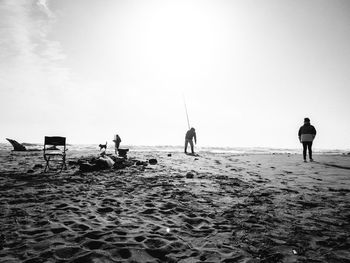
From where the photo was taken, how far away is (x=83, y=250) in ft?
9.11

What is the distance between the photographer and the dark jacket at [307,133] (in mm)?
12508

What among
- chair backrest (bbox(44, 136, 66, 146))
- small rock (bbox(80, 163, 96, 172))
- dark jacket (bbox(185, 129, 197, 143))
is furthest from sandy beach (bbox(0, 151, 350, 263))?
dark jacket (bbox(185, 129, 197, 143))

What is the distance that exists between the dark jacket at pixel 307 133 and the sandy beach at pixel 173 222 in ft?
22.5

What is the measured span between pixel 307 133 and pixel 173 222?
11.7 m

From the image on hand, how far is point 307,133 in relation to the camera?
41.2 ft

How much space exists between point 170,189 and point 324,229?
11.6ft

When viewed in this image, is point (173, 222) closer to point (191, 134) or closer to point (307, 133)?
point (307, 133)

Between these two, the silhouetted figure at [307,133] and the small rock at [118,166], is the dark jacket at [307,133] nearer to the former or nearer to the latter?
the silhouetted figure at [307,133]

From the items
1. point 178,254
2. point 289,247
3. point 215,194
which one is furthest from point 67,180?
point 289,247

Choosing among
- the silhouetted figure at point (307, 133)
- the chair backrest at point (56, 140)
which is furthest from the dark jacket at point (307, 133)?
the chair backrest at point (56, 140)

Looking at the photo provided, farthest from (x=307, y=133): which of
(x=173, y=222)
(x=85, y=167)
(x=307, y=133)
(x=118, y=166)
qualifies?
(x=85, y=167)

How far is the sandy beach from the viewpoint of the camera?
2777 millimetres

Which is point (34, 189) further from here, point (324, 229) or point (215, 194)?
point (324, 229)

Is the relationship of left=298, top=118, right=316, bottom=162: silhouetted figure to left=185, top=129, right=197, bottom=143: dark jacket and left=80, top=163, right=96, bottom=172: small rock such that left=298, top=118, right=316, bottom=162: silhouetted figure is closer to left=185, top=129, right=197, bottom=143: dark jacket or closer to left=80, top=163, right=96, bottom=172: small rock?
left=185, top=129, right=197, bottom=143: dark jacket
